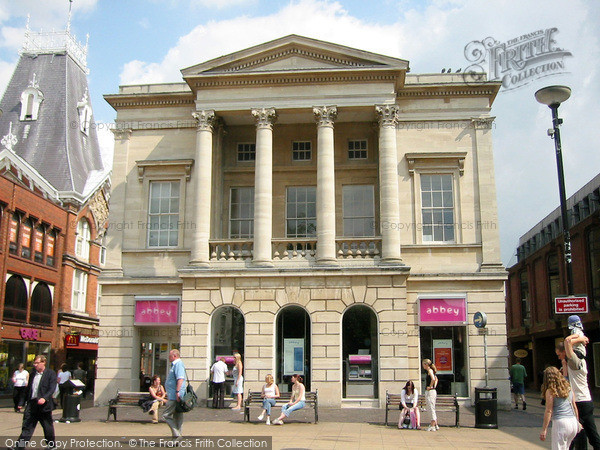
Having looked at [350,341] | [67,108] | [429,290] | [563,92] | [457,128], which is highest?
[67,108]

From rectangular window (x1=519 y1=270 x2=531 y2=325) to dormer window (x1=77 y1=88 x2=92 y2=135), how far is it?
39.1 m

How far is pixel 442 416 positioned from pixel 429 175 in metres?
10.3

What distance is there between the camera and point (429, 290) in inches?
1021

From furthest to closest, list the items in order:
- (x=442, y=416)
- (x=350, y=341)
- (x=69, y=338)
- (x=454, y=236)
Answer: (x=69, y=338) < (x=454, y=236) < (x=350, y=341) < (x=442, y=416)

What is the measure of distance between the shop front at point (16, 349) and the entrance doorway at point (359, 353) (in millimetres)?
20559

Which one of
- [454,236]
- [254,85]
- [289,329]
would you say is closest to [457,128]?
[454,236]

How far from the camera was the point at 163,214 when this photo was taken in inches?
1100

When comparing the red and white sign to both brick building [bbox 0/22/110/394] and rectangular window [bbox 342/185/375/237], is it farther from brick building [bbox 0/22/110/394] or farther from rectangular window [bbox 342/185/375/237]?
brick building [bbox 0/22/110/394]

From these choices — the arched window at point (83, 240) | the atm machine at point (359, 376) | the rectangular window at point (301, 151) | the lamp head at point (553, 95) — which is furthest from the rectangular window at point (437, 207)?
the arched window at point (83, 240)

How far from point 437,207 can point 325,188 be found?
504cm

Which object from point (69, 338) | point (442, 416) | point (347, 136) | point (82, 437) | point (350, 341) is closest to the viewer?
point (82, 437)

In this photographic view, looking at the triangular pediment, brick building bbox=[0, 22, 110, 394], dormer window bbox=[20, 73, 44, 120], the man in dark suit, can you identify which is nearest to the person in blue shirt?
the man in dark suit

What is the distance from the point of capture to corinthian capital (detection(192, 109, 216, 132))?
26.9m

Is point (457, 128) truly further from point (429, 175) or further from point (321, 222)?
point (321, 222)
